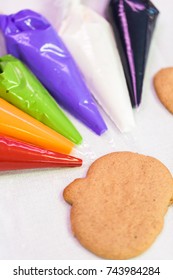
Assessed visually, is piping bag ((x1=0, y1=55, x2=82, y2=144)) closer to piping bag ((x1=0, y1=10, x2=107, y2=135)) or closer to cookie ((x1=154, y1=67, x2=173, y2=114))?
piping bag ((x1=0, y1=10, x2=107, y2=135))

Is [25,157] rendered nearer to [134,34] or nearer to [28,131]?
[28,131]

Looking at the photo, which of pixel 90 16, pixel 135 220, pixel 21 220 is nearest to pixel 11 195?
pixel 21 220

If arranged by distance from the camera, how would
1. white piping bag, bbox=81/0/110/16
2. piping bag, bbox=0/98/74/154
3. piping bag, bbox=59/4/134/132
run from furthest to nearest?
1. white piping bag, bbox=81/0/110/16
2. piping bag, bbox=59/4/134/132
3. piping bag, bbox=0/98/74/154

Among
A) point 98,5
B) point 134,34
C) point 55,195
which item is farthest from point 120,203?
point 98,5

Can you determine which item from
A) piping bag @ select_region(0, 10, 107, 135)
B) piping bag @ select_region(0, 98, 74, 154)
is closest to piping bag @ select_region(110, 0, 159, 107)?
piping bag @ select_region(0, 10, 107, 135)

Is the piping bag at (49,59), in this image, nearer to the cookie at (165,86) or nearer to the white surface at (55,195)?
the white surface at (55,195)

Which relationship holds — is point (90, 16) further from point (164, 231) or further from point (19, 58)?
point (164, 231)

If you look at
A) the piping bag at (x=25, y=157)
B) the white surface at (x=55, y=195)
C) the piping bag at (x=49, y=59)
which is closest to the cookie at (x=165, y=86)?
the white surface at (x=55, y=195)
